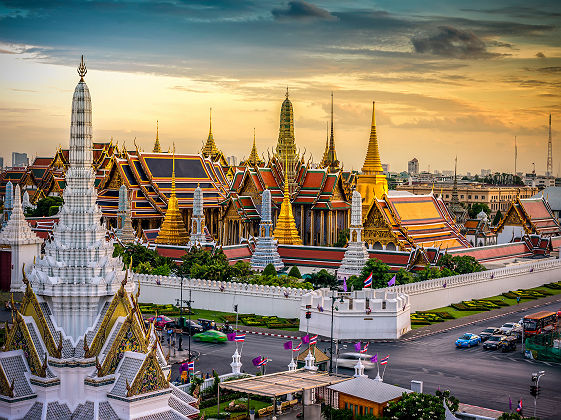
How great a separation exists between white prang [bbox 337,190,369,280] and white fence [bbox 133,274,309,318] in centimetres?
888

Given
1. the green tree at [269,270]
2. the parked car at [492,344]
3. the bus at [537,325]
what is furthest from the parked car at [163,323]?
the bus at [537,325]

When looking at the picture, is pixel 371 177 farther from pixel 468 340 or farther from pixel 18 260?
pixel 468 340

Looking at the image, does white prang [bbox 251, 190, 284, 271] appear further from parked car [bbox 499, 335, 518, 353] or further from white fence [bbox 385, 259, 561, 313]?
parked car [bbox 499, 335, 518, 353]

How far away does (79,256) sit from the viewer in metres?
29.4

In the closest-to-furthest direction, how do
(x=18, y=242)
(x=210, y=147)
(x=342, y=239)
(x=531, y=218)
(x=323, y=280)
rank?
1. (x=323, y=280)
2. (x=18, y=242)
3. (x=342, y=239)
4. (x=531, y=218)
5. (x=210, y=147)

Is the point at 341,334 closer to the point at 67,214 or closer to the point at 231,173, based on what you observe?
the point at 67,214

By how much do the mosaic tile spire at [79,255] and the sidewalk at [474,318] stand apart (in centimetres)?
1948

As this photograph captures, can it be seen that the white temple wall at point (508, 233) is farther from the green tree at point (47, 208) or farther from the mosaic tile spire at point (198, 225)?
the green tree at point (47, 208)

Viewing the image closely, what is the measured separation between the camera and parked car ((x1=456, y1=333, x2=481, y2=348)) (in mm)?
42562

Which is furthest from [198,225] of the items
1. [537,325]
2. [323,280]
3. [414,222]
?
[537,325]

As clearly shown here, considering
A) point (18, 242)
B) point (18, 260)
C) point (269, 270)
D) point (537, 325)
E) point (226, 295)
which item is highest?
point (18, 242)

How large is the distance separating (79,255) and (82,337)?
2777 millimetres

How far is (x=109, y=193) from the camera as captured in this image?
8394 centimetres

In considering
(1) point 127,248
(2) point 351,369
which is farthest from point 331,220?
(2) point 351,369
